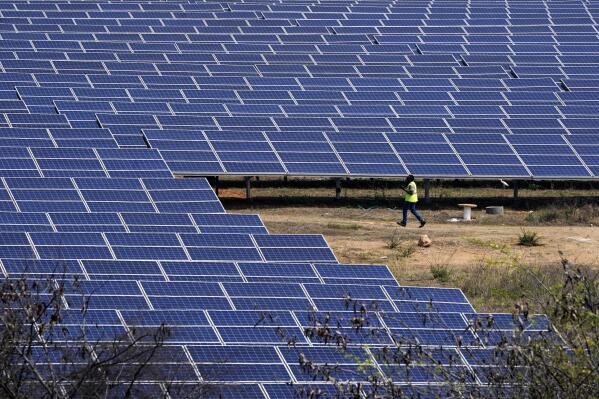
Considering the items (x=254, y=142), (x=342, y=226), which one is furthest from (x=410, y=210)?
(x=254, y=142)

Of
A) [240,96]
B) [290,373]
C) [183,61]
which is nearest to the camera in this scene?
[290,373]

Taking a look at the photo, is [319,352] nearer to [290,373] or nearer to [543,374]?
[290,373]

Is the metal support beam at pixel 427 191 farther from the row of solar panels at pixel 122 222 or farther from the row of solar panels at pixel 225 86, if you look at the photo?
the row of solar panels at pixel 122 222

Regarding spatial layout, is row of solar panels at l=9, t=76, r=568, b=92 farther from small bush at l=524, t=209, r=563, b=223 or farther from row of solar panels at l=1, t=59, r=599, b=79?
small bush at l=524, t=209, r=563, b=223

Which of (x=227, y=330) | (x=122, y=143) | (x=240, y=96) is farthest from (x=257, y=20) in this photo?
(x=227, y=330)

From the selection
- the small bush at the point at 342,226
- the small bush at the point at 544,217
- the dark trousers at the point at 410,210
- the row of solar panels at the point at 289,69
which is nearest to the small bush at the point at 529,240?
the small bush at the point at 544,217

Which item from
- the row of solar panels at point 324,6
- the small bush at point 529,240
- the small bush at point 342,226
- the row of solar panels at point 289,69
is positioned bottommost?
the small bush at point 529,240
